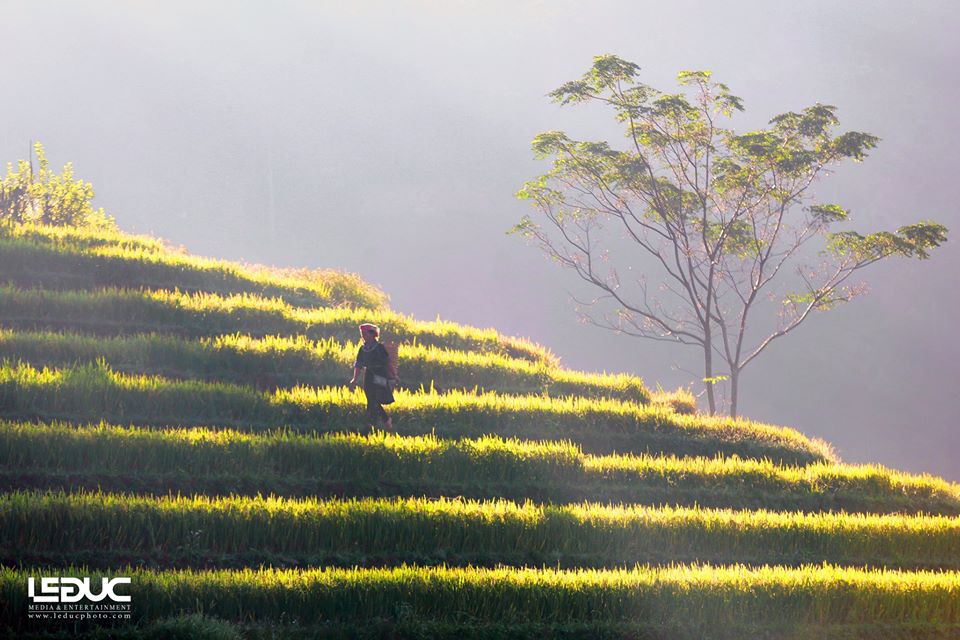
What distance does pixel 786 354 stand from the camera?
169 meters

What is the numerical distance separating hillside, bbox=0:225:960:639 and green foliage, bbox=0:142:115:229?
48.6 ft

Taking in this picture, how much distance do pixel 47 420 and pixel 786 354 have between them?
6474 inches

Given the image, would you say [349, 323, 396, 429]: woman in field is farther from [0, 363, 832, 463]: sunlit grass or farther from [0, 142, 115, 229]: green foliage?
[0, 142, 115, 229]: green foliage

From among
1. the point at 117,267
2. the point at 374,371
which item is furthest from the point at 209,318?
the point at 374,371

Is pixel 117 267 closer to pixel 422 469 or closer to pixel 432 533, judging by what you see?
pixel 422 469

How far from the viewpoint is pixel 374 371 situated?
1758 cm

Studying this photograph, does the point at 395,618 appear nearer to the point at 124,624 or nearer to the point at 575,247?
the point at 124,624

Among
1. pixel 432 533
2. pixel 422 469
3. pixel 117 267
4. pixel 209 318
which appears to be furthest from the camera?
pixel 117 267

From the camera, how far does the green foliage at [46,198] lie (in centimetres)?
3956

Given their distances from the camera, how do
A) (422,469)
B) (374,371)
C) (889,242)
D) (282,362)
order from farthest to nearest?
(889,242) → (282,362) → (374,371) → (422,469)

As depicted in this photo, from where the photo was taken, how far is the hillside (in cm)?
1112

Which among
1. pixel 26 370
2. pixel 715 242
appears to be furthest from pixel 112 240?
pixel 715 242

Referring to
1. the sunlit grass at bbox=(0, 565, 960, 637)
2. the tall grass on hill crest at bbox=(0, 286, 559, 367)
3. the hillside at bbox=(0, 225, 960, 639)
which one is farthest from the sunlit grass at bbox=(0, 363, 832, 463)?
the sunlit grass at bbox=(0, 565, 960, 637)

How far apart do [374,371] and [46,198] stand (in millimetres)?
31592
